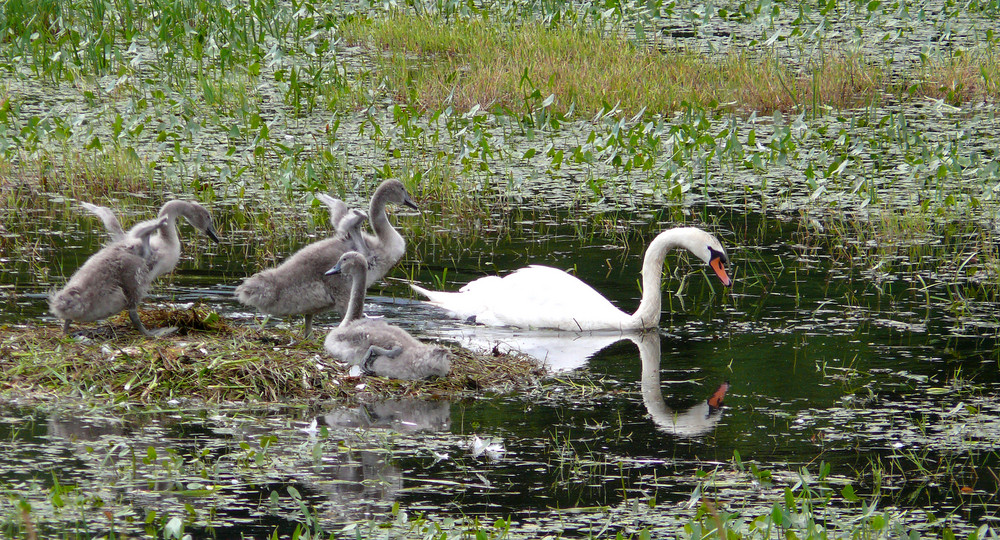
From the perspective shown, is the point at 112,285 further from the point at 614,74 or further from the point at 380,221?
the point at 614,74

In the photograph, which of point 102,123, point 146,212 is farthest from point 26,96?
point 146,212

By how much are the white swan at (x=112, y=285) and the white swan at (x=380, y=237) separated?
48.6 inches

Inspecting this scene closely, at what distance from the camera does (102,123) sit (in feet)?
40.3

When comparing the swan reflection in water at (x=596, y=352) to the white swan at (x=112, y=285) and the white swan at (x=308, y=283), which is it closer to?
the white swan at (x=308, y=283)

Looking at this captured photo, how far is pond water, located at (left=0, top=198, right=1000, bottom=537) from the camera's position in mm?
4984

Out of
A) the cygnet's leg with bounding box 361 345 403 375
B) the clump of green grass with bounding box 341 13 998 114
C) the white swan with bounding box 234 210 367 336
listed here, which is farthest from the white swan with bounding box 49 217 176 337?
the clump of green grass with bounding box 341 13 998 114

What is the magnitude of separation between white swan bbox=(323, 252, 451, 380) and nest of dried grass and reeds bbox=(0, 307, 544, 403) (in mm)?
63

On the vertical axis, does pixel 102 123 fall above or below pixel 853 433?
above

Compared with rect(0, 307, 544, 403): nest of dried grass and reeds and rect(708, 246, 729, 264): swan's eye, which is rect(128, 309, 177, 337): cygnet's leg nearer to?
rect(0, 307, 544, 403): nest of dried grass and reeds

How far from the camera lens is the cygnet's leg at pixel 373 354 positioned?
6633 millimetres

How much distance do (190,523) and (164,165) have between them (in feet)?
23.1

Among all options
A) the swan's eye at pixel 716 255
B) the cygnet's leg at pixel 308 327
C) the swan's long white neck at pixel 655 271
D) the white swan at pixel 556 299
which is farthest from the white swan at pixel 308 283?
the swan's eye at pixel 716 255

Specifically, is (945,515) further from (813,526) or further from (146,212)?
(146,212)

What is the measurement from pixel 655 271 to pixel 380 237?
5.63 ft
